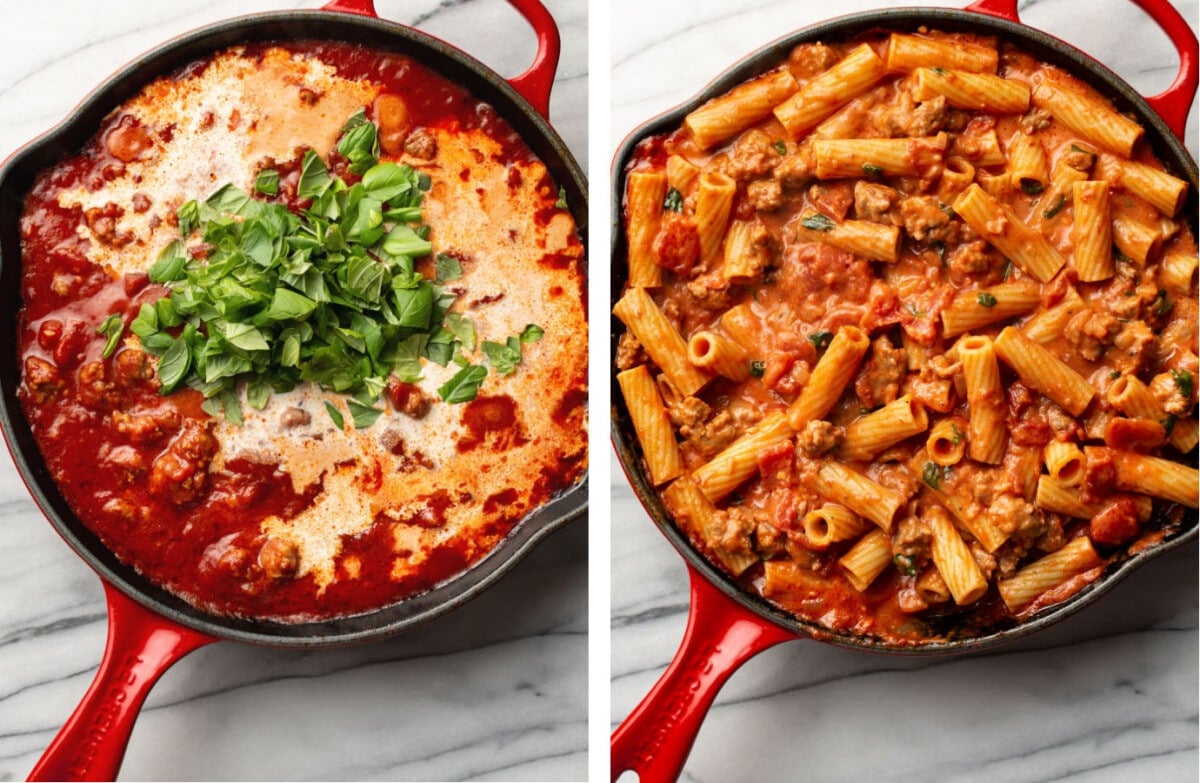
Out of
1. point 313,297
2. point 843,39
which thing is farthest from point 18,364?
point 843,39

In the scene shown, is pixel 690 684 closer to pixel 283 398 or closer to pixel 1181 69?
pixel 283 398

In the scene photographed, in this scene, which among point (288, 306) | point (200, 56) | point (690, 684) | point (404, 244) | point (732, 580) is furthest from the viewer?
point (200, 56)

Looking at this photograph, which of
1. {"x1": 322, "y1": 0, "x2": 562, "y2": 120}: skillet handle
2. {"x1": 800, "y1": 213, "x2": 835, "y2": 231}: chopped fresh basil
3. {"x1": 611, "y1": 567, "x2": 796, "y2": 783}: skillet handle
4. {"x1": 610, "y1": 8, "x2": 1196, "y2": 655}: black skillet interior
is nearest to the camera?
{"x1": 611, "y1": 567, "x2": 796, "y2": 783}: skillet handle

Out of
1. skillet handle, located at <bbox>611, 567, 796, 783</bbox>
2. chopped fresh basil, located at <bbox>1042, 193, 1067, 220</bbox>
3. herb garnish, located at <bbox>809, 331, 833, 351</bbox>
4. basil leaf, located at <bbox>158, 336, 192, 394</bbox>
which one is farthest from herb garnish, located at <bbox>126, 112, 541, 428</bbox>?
chopped fresh basil, located at <bbox>1042, 193, 1067, 220</bbox>

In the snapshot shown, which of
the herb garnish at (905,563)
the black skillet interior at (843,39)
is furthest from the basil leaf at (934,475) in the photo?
the black skillet interior at (843,39)

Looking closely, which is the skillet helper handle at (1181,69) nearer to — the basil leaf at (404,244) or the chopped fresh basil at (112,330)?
the basil leaf at (404,244)

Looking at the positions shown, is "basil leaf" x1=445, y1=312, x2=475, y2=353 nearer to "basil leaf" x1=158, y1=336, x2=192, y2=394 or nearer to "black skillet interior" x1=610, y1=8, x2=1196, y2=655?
"black skillet interior" x1=610, y1=8, x2=1196, y2=655
